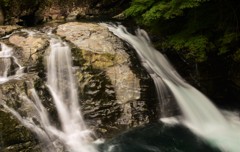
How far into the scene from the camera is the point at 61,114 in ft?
24.0

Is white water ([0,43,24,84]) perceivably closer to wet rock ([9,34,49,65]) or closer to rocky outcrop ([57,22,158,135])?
wet rock ([9,34,49,65])

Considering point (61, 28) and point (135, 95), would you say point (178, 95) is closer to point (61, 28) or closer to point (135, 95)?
point (135, 95)

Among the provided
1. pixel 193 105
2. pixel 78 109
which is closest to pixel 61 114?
pixel 78 109

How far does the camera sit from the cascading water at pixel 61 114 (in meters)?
6.76

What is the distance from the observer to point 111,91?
7.78 m

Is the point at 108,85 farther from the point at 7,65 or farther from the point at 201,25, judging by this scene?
the point at 201,25

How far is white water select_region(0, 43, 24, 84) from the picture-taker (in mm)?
7582

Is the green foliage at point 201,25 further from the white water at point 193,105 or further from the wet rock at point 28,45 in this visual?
the wet rock at point 28,45

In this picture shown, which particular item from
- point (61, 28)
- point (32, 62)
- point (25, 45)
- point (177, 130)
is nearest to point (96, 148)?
point (177, 130)

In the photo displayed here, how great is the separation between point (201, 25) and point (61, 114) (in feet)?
14.3

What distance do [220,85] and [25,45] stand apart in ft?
17.7

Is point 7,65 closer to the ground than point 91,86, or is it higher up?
higher up

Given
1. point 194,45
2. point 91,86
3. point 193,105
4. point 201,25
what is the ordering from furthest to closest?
point 201,25
point 194,45
point 193,105
point 91,86

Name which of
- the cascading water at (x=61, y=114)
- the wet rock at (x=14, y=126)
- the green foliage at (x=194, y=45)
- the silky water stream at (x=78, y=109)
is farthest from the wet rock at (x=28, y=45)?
the green foliage at (x=194, y=45)
